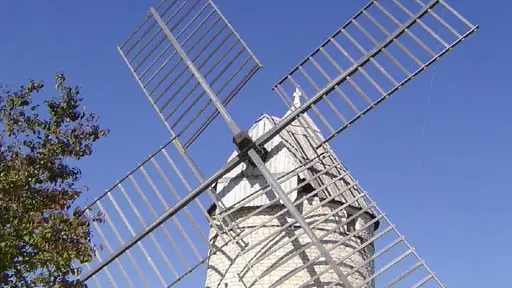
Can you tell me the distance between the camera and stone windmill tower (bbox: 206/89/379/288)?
770 cm

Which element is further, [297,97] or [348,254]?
[297,97]

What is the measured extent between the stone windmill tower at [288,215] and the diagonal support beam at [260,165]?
201mm

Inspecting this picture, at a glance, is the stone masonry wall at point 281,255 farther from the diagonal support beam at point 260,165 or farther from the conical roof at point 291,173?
the diagonal support beam at point 260,165

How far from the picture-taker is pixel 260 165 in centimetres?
763

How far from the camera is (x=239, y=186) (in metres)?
8.45

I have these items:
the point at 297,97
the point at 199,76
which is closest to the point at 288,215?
the point at 297,97

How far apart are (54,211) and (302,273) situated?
275 cm

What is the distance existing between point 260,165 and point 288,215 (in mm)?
733

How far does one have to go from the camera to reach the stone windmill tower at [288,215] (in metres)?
7.70

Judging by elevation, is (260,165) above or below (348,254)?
above

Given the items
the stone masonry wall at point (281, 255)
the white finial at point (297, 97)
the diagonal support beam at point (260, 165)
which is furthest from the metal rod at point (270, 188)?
the white finial at point (297, 97)

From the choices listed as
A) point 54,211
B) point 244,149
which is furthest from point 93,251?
point 244,149

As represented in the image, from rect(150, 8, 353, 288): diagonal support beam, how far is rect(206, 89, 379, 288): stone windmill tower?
0.20m

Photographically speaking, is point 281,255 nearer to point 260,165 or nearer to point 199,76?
point 260,165
